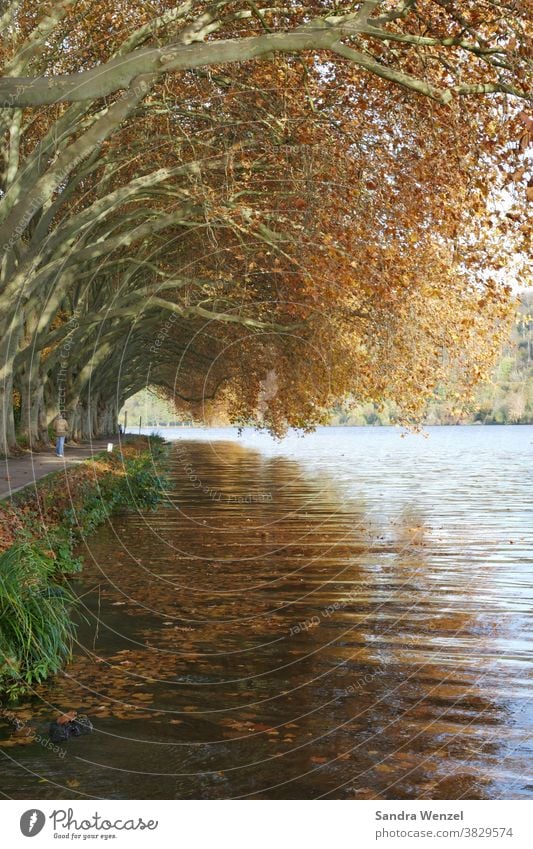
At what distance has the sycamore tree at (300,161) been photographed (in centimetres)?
1372

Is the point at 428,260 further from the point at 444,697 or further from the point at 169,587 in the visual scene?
the point at 444,697

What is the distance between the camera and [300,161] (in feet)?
74.0

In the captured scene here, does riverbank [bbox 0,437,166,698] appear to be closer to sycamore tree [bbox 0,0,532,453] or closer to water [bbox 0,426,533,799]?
water [bbox 0,426,533,799]

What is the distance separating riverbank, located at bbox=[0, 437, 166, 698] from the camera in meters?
9.67

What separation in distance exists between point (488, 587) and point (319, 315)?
53.1 feet

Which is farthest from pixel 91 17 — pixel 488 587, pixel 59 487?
pixel 488 587

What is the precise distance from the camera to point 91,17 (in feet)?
74.9
